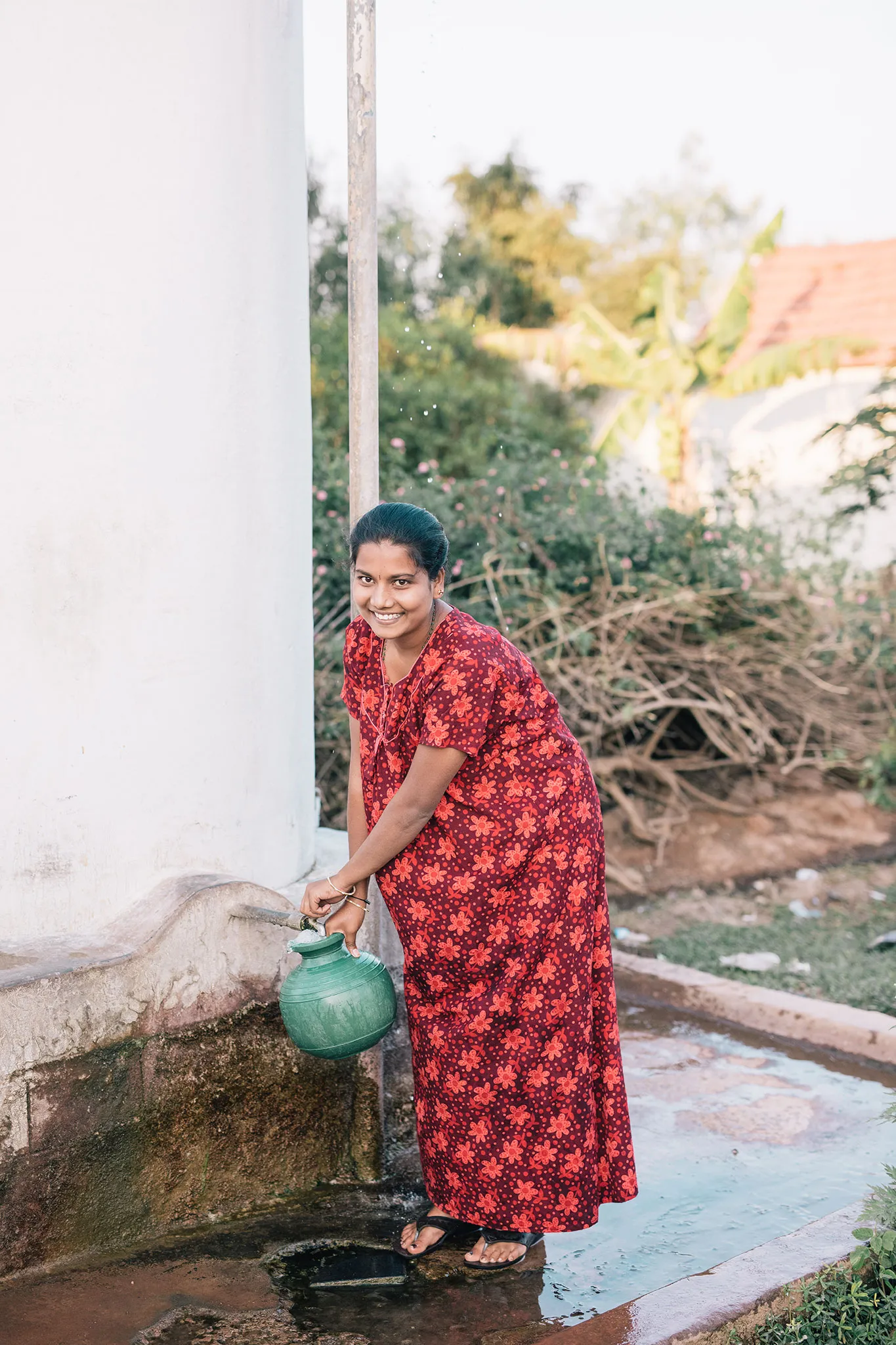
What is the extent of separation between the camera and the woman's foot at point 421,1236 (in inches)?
114

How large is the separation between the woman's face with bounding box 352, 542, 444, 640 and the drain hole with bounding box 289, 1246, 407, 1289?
1.47 metres

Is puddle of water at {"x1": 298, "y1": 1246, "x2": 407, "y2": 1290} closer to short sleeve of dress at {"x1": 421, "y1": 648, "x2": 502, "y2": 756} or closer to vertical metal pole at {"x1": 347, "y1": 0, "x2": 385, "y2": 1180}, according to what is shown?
vertical metal pole at {"x1": 347, "y1": 0, "x2": 385, "y2": 1180}

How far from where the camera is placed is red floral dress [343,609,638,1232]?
271 cm

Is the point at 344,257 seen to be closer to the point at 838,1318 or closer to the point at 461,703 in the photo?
the point at 461,703

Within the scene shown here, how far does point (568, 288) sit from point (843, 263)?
14.4ft

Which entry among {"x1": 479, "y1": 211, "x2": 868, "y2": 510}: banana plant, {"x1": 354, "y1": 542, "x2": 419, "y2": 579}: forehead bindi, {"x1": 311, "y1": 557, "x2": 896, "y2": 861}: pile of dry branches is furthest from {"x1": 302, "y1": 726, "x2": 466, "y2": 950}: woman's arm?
{"x1": 479, "y1": 211, "x2": 868, "y2": 510}: banana plant

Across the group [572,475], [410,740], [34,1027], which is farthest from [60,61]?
[572,475]

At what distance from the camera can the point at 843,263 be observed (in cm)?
1755

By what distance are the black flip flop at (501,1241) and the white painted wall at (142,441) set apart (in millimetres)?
1072

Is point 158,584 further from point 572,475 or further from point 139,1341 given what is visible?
point 572,475

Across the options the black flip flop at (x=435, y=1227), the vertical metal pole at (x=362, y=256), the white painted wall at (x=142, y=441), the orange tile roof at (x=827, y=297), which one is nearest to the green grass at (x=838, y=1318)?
the black flip flop at (x=435, y=1227)

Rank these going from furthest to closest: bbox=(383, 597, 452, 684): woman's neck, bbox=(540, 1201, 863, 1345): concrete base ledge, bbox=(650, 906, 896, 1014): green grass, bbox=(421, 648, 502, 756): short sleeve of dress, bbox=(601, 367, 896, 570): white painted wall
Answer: bbox=(601, 367, 896, 570): white painted wall → bbox=(650, 906, 896, 1014): green grass → bbox=(383, 597, 452, 684): woman's neck → bbox=(421, 648, 502, 756): short sleeve of dress → bbox=(540, 1201, 863, 1345): concrete base ledge

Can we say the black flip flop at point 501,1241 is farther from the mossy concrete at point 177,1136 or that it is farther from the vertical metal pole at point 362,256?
the vertical metal pole at point 362,256

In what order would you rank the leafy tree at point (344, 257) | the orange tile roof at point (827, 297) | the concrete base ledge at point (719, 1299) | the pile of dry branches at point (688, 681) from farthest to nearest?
the orange tile roof at point (827, 297)
the leafy tree at point (344, 257)
the pile of dry branches at point (688, 681)
the concrete base ledge at point (719, 1299)
